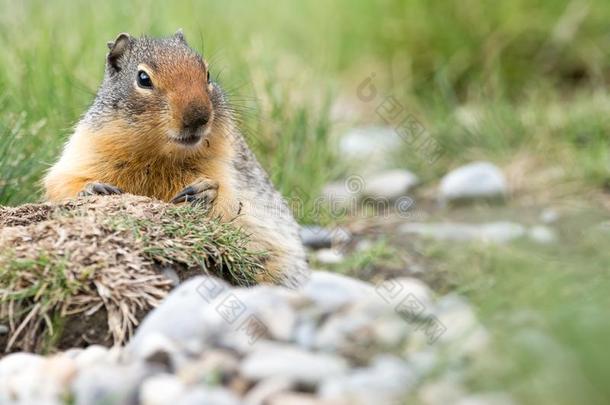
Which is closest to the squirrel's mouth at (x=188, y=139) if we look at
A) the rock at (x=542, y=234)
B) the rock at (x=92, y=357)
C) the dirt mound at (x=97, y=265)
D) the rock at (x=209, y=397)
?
the dirt mound at (x=97, y=265)

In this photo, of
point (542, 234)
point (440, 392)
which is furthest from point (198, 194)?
point (542, 234)

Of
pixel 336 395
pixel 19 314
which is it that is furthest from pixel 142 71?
pixel 336 395

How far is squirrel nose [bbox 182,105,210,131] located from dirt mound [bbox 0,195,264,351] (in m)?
0.48

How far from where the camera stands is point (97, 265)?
4.36 m

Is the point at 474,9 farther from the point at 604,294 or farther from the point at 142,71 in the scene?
the point at 604,294

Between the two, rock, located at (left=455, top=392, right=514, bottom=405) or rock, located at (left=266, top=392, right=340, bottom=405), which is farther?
rock, located at (left=266, top=392, right=340, bottom=405)

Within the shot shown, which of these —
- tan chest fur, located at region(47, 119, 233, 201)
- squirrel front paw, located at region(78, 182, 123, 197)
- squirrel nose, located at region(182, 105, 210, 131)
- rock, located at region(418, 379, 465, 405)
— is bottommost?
rock, located at region(418, 379, 465, 405)

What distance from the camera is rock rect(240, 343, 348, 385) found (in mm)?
3123

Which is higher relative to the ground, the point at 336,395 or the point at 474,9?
the point at 474,9

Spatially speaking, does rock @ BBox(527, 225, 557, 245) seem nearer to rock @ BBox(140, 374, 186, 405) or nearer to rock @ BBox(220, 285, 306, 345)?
rock @ BBox(220, 285, 306, 345)

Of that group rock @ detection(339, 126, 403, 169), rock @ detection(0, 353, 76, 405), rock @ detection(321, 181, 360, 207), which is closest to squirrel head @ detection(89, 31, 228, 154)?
rock @ detection(0, 353, 76, 405)

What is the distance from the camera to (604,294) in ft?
10.6

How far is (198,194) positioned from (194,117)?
40 centimetres

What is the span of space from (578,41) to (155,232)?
313 inches
